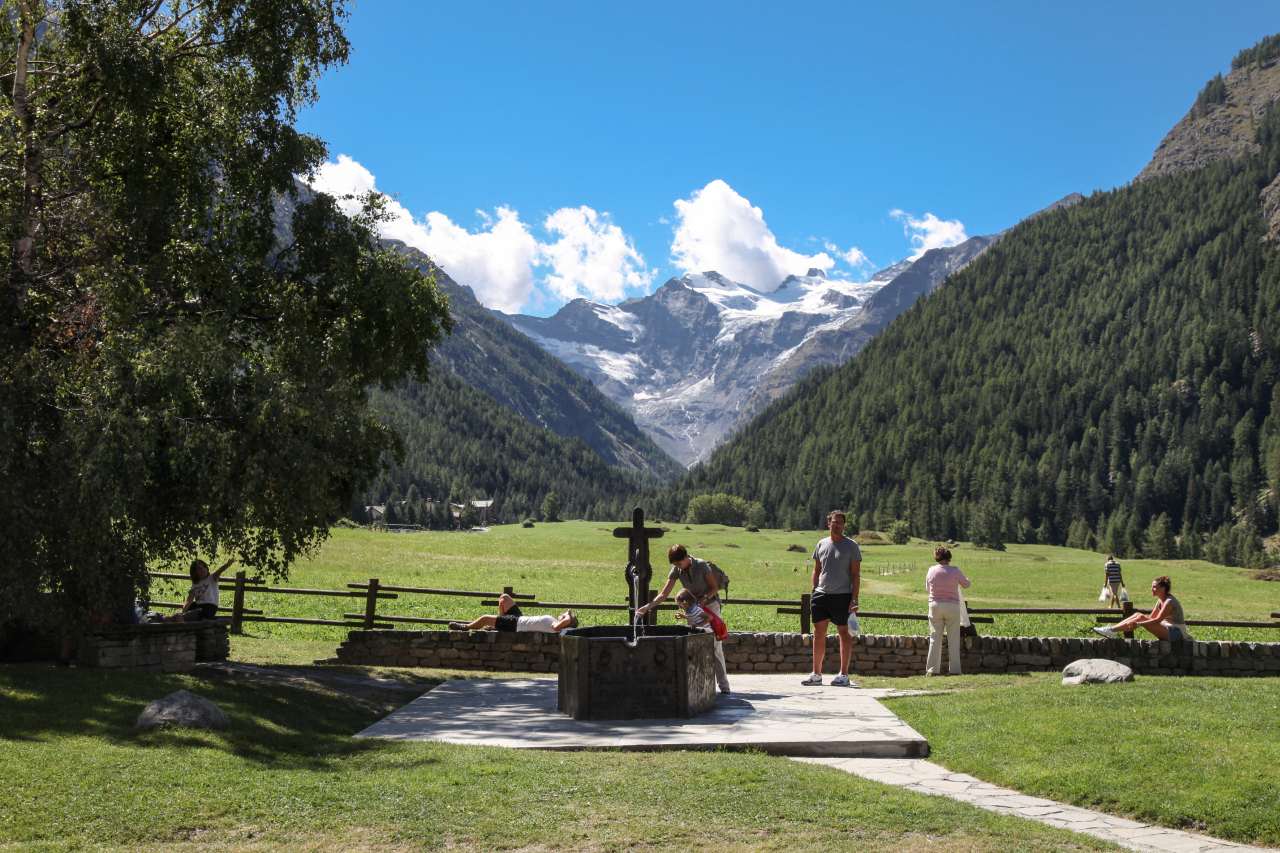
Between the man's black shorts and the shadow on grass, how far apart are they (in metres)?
6.48

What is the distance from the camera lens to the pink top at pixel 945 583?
687 inches

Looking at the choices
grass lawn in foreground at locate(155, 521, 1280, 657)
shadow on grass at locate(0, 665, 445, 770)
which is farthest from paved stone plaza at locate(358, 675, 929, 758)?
grass lawn in foreground at locate(155, 521, 1280, 657)

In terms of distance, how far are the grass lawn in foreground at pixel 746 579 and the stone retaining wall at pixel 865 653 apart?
5928mm

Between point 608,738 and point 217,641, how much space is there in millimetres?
8968

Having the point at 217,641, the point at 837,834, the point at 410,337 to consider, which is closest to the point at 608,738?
Answer: the point at 837,834

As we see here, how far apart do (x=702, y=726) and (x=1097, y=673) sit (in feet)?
19.2

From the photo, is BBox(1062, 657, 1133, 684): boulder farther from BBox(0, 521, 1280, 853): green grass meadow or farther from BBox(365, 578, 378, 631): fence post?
BBox(365, 578, 378, 631): fence post

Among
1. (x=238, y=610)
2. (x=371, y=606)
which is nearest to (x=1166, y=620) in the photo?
(x=371, y=606)

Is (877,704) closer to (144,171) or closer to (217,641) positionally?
(217,641)

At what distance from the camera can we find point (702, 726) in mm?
12812

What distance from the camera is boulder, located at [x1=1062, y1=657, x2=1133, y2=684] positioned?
48.2 ft

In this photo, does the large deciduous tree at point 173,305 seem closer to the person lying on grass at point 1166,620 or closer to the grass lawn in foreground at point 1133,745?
the grass lawn in foreground at point 1133,745

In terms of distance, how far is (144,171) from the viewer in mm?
18094

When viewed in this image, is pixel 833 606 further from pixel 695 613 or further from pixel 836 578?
pixel 695 613
